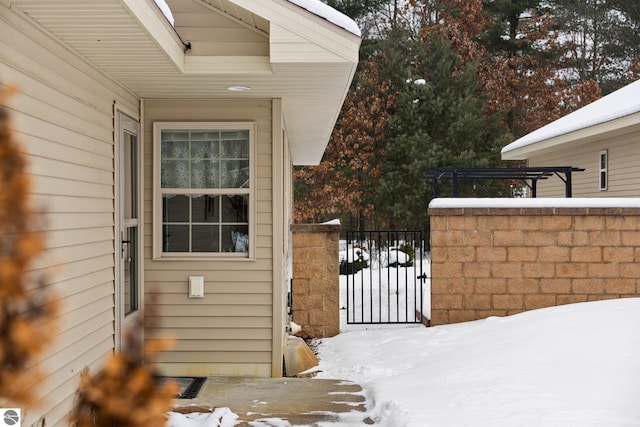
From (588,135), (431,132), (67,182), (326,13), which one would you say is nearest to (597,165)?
(588,135)

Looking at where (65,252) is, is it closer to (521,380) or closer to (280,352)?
(280,352)

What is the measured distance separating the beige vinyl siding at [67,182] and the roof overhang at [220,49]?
22 centimetres

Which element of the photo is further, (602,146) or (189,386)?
(602,146)

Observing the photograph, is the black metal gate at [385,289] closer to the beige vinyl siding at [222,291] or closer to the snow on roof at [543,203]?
the snow on roof at [543,203]

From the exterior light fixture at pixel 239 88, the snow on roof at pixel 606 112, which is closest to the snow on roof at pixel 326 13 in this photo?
the exterior light fixture at pixel 239 88

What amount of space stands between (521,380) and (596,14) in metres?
22.7

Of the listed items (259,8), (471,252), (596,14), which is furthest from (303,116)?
(596,14)

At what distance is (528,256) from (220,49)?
4145mm

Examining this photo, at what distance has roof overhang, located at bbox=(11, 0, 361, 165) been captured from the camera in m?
3.88

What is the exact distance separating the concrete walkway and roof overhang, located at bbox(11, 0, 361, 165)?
8.01ft

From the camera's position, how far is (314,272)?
7637 mm

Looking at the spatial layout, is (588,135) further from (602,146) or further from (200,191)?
(200,191)

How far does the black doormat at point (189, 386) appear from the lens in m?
5.11

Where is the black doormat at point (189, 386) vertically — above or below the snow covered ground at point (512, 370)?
below
